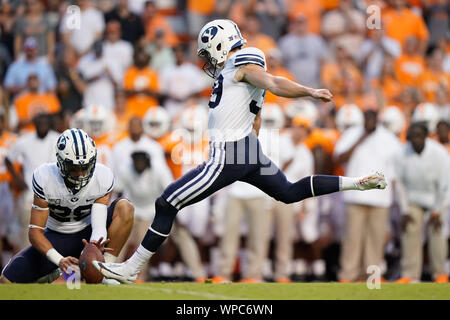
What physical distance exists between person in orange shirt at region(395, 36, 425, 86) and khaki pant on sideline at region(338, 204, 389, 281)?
8.46 ft

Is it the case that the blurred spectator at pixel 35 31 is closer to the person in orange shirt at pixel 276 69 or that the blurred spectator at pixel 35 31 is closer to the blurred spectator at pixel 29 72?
the blurred spectator at pixel 29 72

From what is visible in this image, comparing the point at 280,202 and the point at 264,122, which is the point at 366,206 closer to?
the point at 280,202

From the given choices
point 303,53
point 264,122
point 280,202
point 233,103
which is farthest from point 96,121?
point 233,103

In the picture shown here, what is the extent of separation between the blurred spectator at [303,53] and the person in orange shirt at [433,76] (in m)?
1.28

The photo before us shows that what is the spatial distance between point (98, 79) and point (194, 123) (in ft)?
5.47

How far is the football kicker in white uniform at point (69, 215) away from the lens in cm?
654

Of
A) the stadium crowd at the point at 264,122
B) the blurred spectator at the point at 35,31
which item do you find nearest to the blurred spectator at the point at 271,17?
the stadium crowd at the point at 264,122

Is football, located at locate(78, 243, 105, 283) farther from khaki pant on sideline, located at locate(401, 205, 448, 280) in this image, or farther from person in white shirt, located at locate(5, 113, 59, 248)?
khaki pant on sideline, located at locate(401, 205, 448, 280)

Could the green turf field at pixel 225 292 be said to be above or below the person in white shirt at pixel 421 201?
below

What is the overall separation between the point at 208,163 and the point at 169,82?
5.49 m

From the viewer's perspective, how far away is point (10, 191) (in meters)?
10.4

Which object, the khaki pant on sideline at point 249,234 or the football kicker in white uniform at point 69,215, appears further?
the khaki pant on sideline at point 249,234

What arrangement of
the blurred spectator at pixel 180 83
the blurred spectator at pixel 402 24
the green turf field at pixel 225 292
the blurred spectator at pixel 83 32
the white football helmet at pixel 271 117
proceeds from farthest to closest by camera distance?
the blurred spectator at pixel 402 24
the blurred spectator at pixel 83 32
the blurred spectator at pixel 180 83
the white football helmet at pixel 271 117
the green turf field at pixel 225 292

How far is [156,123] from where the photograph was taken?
1077 cm
